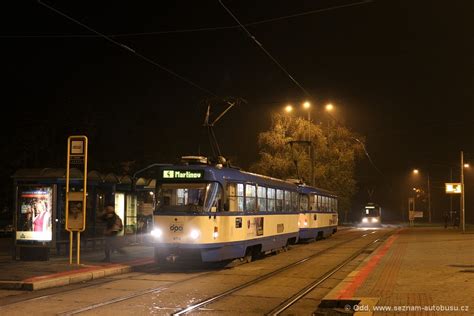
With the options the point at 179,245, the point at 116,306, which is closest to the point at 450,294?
the point at 116,306

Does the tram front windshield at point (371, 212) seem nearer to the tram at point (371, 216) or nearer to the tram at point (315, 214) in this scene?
the tram at point (371, 216)

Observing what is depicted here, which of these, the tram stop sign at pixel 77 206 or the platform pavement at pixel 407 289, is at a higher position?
the tram stop sign at pixel 77 206

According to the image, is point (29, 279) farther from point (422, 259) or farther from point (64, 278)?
point (422, 259)

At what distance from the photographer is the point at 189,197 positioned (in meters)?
17.3

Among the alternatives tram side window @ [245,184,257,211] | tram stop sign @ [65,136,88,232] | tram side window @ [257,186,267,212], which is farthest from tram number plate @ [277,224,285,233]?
tram stop sign @ [65,136,88,232]

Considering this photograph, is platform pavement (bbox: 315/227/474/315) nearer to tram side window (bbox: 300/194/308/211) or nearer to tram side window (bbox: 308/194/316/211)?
tram side window (bbox: 300/194/308/211)

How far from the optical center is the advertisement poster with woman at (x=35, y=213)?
17781mm

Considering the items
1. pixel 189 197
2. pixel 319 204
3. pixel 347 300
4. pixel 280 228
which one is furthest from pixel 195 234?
pixel 319 204

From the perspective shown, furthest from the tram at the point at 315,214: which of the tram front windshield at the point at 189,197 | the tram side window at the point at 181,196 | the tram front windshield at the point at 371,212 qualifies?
the tram front windshield at the point at 371,212

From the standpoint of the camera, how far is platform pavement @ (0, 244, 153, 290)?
1354 centimetres

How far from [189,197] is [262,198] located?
4606 mm

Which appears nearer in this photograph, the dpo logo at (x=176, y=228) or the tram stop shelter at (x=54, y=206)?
the dpo logo at (x=176, y=228)

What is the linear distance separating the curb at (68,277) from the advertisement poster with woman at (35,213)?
2.29m

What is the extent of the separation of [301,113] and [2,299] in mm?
38067
